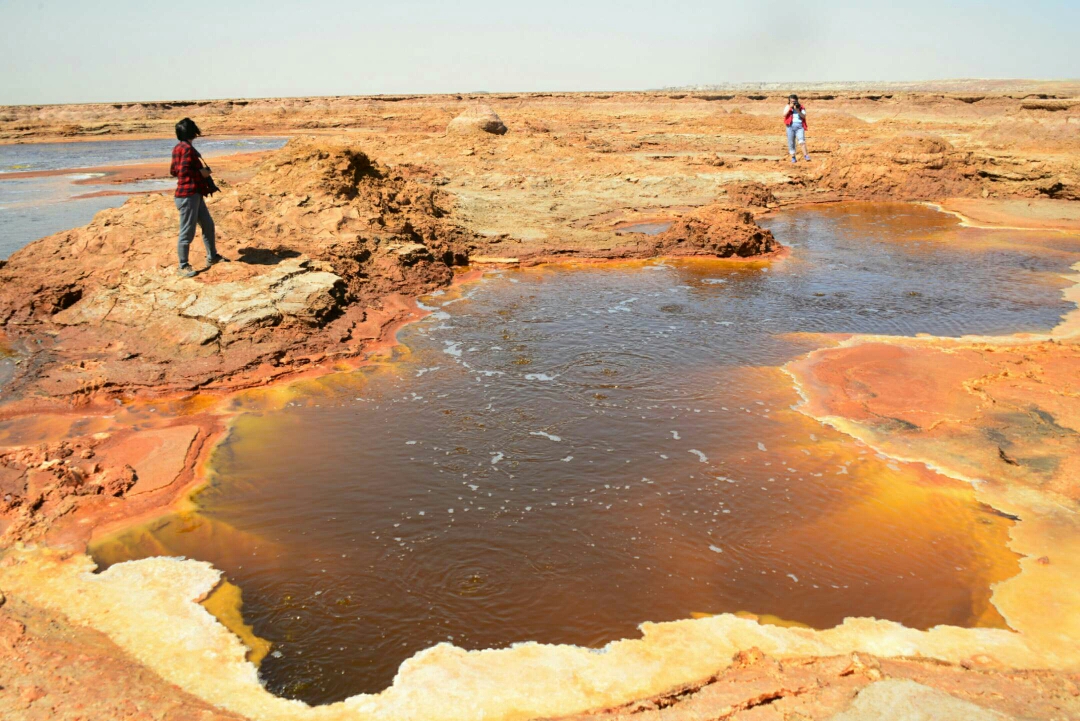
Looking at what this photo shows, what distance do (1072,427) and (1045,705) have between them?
3.26m

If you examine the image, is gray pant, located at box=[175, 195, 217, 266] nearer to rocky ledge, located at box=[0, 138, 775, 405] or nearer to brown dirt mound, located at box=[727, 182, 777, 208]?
rocky ledge, located at box=[0, 138, 775, 405]

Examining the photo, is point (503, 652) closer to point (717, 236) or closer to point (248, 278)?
point (248, 278)

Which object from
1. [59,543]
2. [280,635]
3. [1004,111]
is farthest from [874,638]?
[1004,111]

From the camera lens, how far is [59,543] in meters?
4.21

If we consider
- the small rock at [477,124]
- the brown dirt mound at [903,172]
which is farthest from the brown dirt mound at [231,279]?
the brown dirt mound at [903,172]

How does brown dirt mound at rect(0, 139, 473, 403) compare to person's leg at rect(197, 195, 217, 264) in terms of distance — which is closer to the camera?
brown dirt mound at rect(0, 139, 473, 403)

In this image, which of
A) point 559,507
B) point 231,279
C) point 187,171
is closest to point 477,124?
point 231,279

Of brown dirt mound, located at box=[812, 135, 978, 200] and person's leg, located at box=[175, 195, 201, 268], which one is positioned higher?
brown dirt mound, located at box=[812, 135, 978, 200]

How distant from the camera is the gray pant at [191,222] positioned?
7.25 meters

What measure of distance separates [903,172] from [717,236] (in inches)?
306

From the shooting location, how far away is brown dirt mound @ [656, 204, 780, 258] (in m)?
11.2

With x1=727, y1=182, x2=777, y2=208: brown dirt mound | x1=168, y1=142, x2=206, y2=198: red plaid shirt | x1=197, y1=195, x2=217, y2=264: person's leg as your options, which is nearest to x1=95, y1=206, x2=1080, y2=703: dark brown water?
x1=197, y1=195, x2=217, y2=264: person's leg

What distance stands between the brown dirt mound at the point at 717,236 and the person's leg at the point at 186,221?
673 centimetres

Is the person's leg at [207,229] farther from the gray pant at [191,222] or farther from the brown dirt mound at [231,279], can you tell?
the brown dirt mound at [231,279]
